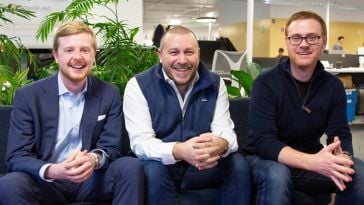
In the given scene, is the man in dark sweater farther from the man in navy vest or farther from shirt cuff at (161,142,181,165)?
shirt cuff at (161,142,181,165)

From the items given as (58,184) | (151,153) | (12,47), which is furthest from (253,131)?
(12,47)

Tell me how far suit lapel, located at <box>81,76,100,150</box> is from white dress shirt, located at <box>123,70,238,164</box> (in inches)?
6.0

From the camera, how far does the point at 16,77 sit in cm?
219

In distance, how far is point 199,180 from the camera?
1722 mm

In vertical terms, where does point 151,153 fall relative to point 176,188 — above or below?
above

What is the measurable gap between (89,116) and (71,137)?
0.13 meters

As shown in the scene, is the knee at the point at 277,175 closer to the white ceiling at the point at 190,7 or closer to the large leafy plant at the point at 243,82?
the large leafy plant at the point at 243,82

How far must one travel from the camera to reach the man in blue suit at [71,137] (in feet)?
5.08

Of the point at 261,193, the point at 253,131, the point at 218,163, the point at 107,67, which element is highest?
the point at 107,67

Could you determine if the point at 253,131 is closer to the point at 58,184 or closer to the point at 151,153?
the point at 151,153

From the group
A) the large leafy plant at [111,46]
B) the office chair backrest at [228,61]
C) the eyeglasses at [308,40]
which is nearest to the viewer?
the eyeglasses at [308,40]

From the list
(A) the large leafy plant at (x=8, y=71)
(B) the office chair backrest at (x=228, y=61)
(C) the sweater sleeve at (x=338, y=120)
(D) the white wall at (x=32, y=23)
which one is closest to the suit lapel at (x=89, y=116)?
(A) the large leafy plant at (x=8, y=71)

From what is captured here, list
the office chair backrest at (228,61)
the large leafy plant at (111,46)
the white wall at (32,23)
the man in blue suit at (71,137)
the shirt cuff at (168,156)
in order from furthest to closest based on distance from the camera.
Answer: the office chair backrest at (228,61) < the white wall at (32,23) < the large leafy plant at (111,46) < the shirt cuff at (168,156) < the man in blue suit at (71,137)

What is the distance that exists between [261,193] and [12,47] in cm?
170
